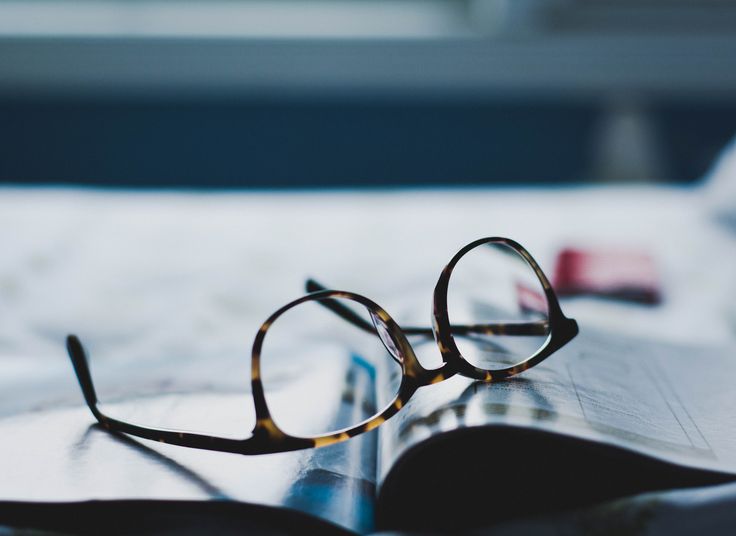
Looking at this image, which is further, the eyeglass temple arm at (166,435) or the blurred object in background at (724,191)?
the blurred object in background at (724,191)

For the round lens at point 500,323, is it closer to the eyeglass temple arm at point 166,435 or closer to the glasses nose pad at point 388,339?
the glasses nose pad at point 388,339

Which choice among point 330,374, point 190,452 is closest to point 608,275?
point 330,374

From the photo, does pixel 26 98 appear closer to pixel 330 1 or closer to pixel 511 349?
pixel 330 1

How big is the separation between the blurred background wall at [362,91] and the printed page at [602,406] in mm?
1135

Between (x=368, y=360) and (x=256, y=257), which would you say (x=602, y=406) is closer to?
(x=368, y=360)

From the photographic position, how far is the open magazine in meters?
0.35

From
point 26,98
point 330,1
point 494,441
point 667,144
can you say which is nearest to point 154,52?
point 26,98

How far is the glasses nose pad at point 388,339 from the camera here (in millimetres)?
418

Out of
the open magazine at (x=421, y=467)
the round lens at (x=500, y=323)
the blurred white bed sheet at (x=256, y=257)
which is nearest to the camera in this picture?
the open magazine at (x=421, y=467)

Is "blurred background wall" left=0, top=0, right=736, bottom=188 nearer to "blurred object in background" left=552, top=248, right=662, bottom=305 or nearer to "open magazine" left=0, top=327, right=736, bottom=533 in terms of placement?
"blurred object in background" left=552, top=248, right=662, bottom=305

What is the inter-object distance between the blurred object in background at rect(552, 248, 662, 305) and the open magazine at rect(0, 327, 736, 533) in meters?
0.34

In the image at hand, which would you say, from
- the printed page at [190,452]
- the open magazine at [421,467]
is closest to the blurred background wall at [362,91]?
the printed page at [190,452]

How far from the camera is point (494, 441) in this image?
0.35 m

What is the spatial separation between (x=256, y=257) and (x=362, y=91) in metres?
0.79
